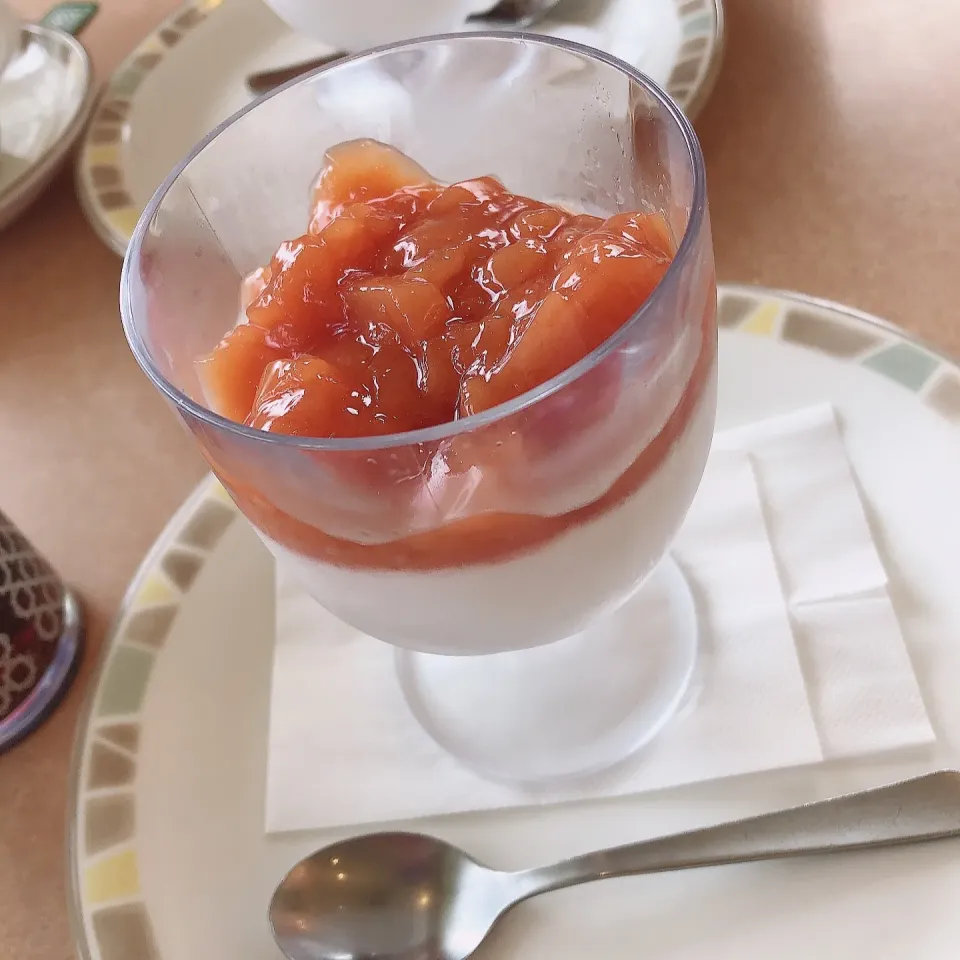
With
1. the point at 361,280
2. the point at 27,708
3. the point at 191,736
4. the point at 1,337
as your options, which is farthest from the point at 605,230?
the point at 1,337

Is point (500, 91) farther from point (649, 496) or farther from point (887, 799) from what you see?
point (887, 799)

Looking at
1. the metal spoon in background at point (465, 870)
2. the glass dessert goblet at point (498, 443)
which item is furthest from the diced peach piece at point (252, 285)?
the metal spoon in background at point (465, 870)

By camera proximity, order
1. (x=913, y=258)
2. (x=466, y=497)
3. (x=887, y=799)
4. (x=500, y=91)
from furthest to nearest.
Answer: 1. (x=913, y=258)
2. (x=500, y=91)
3. (x=887, y=799)
4. (x=466, y=497)

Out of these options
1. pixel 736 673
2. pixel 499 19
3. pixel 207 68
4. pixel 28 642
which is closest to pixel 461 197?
pixel 736 673

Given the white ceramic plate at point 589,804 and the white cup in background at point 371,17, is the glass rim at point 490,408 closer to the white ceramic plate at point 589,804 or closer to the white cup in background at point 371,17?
the white ceramic plate at point 589,804

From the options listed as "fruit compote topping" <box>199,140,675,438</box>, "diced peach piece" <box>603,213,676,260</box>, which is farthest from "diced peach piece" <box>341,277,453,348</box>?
"diced peach piece" <box>603,213,676,260</box>

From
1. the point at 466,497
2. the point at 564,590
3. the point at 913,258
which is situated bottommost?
the point at 913,258

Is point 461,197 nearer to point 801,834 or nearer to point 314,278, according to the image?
point 314,278

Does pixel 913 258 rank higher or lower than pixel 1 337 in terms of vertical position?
lower
